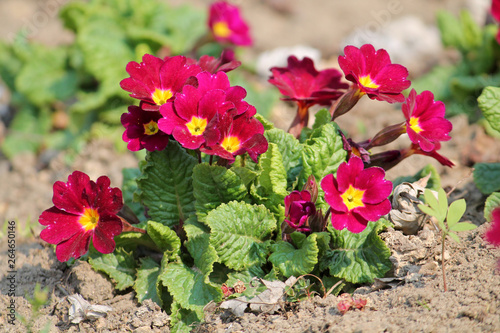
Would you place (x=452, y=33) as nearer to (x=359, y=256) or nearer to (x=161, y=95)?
(x=359, y=256)

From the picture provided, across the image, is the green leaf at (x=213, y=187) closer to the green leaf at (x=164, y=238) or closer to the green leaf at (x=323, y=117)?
the green leaf at (x=164, y=238)

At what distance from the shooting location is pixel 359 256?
7.75 feet

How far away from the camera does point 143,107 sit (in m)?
2.24

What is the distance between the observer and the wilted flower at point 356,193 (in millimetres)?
2107

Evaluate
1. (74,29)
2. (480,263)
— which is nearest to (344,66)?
(480,263)

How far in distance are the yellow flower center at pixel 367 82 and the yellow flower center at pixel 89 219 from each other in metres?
1.39

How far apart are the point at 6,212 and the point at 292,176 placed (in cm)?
267

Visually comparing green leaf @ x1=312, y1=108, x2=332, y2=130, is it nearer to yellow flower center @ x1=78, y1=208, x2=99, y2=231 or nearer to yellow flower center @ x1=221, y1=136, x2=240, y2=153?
yellow flower center @ x1=221, y1=136, x2=240, y2=153

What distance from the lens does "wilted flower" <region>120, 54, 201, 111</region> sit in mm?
2373

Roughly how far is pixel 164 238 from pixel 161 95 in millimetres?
681

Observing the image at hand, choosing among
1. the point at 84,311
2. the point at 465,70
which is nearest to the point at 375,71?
the point at 84,311

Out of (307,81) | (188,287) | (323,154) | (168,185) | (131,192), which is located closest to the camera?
(188,287)

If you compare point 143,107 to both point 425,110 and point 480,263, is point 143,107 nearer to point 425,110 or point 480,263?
point 425,110

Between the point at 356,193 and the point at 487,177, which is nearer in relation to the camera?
the point at 356,193
